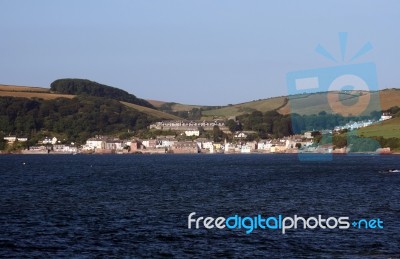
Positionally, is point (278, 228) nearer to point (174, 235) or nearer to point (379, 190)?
point (174, 235)

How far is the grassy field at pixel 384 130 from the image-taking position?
590ft

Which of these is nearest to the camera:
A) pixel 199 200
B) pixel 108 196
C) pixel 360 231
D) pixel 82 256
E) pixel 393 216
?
pixel 82 256

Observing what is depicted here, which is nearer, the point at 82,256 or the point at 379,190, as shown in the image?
the point at 82,256

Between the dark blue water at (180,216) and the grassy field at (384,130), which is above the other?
the grassy field at (384,130)

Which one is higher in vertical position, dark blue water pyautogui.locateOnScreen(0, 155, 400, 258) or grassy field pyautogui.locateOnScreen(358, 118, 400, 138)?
grassy field pyautogui.locateOnScreen(358, 118, 400, 138)

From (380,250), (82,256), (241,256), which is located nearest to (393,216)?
(380,250)

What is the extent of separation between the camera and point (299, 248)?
33.2 m

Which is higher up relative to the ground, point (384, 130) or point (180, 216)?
point (384, 130)

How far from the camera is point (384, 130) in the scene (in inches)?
7190

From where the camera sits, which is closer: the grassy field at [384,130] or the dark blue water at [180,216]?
the dark blue water at [180,216]

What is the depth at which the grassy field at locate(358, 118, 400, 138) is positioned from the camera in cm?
17988

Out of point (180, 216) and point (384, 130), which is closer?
point (180, 216)

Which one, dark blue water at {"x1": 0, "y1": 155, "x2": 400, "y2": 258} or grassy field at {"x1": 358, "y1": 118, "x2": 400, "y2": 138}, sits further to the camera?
grassy field at {"x1": 358, "y1": 118, "x2": 400, "y2": 138}

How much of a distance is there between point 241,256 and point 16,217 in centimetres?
1699
